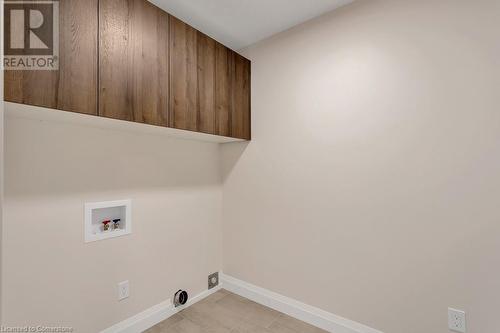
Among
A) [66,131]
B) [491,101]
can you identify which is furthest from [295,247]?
[66,131]

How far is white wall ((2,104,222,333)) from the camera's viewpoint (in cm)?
136

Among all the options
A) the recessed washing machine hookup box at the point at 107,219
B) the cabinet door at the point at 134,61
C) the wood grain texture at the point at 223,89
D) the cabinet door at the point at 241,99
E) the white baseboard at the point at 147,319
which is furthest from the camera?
the cabinet door at the point at 241,99

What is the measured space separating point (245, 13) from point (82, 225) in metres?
1.84

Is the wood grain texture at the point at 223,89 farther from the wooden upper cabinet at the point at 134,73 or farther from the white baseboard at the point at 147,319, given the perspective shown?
the white baseboard at the point at 147,319

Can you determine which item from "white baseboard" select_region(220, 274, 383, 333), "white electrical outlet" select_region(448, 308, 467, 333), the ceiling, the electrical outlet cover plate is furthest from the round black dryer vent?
the ceiling

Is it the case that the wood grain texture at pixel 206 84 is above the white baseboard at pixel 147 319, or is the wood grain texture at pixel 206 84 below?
above

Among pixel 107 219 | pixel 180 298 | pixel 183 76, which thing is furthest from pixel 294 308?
pixel 183 76

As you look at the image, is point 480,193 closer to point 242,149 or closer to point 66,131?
point 242,149

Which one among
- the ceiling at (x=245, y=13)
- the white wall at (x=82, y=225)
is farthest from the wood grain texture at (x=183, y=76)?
the white wall at (x=82, y=225)

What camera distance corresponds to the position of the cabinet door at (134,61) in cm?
131

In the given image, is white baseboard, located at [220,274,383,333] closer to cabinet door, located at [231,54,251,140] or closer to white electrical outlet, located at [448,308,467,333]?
white electrical outlet, located at [448,308,467,333]

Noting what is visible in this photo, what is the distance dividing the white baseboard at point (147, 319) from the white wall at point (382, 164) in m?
0.73

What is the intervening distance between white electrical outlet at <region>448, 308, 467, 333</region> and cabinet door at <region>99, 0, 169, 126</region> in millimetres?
2017

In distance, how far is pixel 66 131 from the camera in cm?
151
